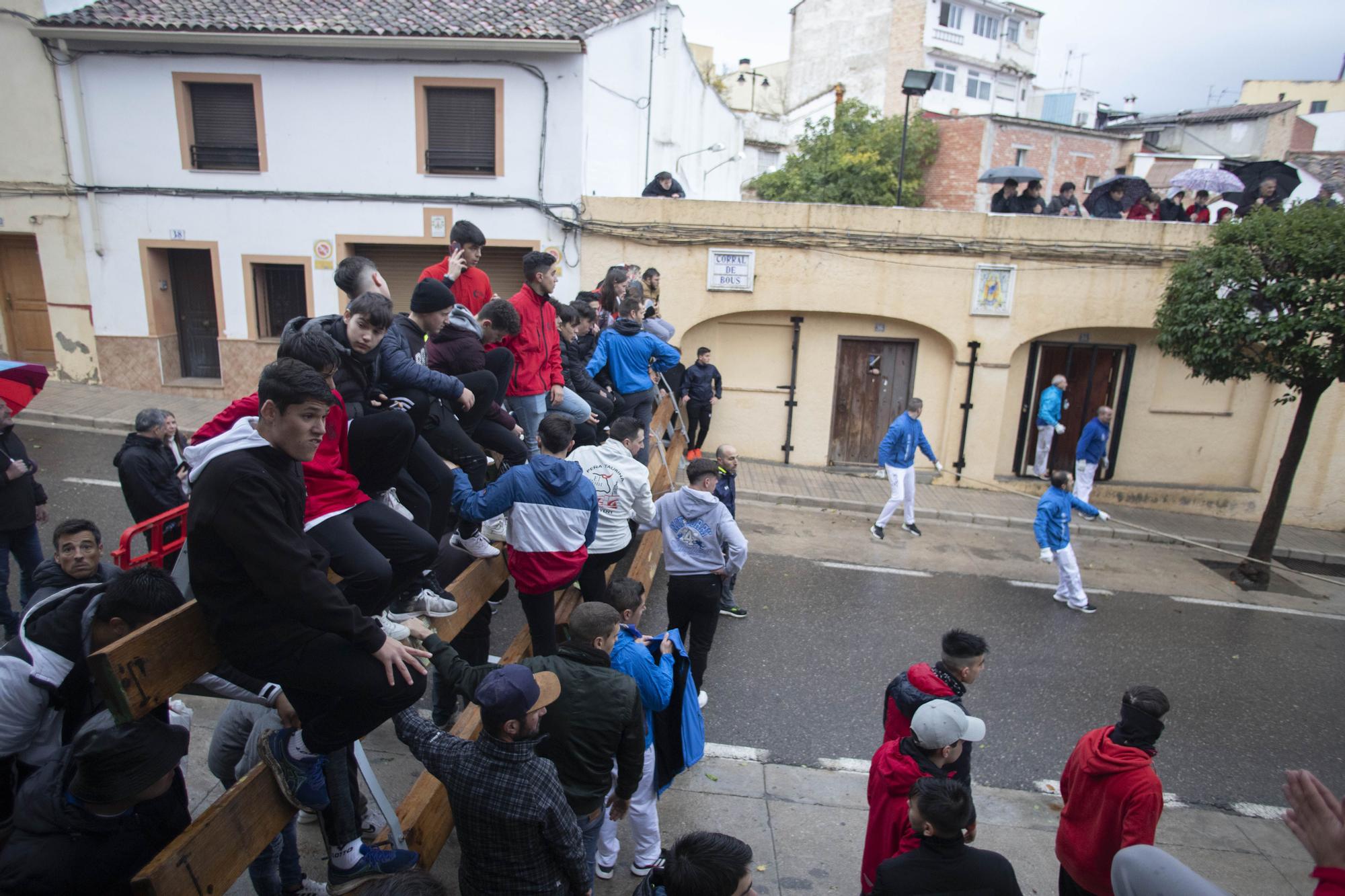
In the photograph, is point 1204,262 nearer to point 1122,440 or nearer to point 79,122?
point 1122,440

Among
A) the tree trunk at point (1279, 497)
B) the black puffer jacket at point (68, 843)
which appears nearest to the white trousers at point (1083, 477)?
the tree trunk at point (1279, 497)

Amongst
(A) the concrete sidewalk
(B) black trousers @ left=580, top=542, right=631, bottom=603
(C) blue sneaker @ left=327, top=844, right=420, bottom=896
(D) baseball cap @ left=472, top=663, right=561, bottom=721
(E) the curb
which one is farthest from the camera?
(E) the curb

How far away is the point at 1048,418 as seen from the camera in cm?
1339

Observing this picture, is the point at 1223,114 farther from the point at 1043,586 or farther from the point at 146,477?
the point at 146,477

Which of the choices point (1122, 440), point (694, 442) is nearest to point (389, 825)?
point (694, 442)

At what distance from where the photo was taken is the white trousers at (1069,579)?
8.71 m

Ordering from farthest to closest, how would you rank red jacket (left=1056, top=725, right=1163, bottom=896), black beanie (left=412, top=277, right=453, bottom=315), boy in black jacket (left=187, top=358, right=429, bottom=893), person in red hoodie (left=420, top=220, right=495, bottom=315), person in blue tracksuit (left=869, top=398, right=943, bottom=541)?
person in blue tracksuit (left=869, top=398, right=943, bottom=541) < person in red hoodie (left=420, top=220, right=495, bottom=315) < black beanie (left=412, top=277, right=453, bottom=315) < red jacket (left=1056, top=725, right=1163, bottom=896) < boy in black jacket (left=187, top=358, right=429, bottom=893)

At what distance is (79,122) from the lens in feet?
44.7

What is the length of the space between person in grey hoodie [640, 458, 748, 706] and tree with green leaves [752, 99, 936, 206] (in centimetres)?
2435

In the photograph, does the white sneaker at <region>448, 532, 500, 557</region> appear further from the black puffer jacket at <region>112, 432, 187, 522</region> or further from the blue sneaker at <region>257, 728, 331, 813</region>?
the black puffer jacket at <region>112, 432, 187, 522</region>

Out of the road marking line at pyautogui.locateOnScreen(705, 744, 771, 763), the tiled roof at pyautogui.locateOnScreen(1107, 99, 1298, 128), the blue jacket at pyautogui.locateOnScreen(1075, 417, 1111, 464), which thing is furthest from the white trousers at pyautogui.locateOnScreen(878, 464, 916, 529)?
the tiled roof at pyautogui.locateOnScreen(1107, 99, 1298, 128)

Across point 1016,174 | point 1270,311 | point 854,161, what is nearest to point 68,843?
point 1270,311

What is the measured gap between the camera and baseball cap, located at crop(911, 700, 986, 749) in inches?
133

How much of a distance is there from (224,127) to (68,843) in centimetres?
1449
